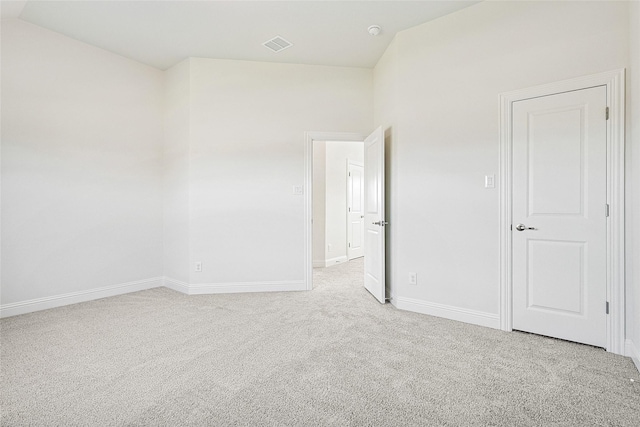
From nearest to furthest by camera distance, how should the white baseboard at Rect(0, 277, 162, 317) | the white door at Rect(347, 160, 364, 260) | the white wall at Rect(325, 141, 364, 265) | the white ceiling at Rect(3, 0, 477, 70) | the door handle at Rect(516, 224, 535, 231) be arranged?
the door handle at Rect(516, 224, 535, 231) → the white ceiling at Rect(3, 0, 477, 70) → the white baseboard at Rect(0, 277, 162, 317) → the white wall at Rect(325, 141, 364, 265) → the white door at Rect(347, 160, 364, 260)

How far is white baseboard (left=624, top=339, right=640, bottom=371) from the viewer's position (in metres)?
1.99

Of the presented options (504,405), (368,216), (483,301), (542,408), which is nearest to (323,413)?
(504,405)

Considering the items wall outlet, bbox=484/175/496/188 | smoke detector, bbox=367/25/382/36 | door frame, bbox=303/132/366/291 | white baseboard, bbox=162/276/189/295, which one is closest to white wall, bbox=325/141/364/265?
door frame, bbox=303/132/366/291

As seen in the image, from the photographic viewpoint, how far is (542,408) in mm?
1579

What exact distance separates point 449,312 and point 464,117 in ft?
5.89

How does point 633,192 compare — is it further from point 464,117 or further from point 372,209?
point 372,209

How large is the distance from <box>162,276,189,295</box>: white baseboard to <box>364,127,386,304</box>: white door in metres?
2.25

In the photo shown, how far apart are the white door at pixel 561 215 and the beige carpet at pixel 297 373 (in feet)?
0.80

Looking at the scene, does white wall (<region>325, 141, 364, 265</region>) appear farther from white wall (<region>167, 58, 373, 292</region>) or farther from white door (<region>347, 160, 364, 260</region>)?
white wall (<region>167, 58, 373, 292</region>)

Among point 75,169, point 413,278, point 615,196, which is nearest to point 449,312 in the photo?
point 413,278

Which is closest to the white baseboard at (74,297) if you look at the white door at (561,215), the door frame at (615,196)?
the white door at (561,215)

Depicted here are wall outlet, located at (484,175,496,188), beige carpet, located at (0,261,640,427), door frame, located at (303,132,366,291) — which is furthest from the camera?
door frame, located at (303,132,366,291)

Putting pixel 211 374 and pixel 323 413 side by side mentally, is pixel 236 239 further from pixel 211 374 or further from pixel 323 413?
pixel 323 413

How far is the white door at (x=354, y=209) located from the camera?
20.8 feet
